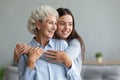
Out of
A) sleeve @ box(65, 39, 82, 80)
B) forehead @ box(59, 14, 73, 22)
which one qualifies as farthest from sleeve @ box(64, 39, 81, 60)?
forehead @ box(59, 14, 73, 22)

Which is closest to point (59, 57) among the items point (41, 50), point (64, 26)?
point (41, 50)

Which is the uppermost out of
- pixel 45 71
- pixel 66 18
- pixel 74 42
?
pixel 66 18

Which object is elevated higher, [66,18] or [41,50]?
[66,18]

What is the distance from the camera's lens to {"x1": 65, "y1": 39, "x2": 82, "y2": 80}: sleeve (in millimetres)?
1266

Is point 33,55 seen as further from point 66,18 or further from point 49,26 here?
point 66,18

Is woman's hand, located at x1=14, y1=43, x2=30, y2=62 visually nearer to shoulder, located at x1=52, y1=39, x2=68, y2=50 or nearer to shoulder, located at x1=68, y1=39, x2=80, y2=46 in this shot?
shoulder, located at x1=52, y1=39, x2=68, y2=50

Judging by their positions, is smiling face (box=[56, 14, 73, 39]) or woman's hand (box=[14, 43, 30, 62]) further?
smiling face (box=[56, 14, 73, 39])

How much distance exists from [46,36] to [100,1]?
233cm

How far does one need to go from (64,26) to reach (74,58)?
0.56 ft

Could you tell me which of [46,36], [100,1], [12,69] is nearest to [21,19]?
[12,69]

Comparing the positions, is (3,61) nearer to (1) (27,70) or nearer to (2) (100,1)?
(2) (100,1)

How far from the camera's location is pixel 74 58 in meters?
1.35

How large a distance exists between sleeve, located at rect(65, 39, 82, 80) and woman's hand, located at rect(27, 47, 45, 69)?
0.48 feet

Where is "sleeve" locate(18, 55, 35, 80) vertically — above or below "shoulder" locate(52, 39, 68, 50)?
below
